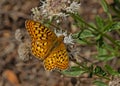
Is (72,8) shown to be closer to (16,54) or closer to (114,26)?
(114,26)

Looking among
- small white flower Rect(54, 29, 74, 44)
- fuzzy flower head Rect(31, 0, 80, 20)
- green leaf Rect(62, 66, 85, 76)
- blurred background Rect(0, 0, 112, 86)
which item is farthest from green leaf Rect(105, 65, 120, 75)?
blurred background Rect(0, 0, 112, 86)

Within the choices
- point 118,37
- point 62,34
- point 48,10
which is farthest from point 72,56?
point 118,37

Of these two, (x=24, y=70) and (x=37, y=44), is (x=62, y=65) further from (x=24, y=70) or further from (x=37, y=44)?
(x=24, y=70)

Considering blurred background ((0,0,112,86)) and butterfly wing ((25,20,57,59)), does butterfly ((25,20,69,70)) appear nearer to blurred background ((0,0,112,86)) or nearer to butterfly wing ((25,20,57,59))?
butterfly wing ((25,20,57,59))

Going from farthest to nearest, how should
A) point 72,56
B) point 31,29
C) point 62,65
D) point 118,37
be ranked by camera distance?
point 118,37 → point 72,56 → point 31,29 → point 62,65

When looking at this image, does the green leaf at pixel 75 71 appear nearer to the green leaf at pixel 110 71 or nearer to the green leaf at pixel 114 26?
the green leaf at pixel 110 71
